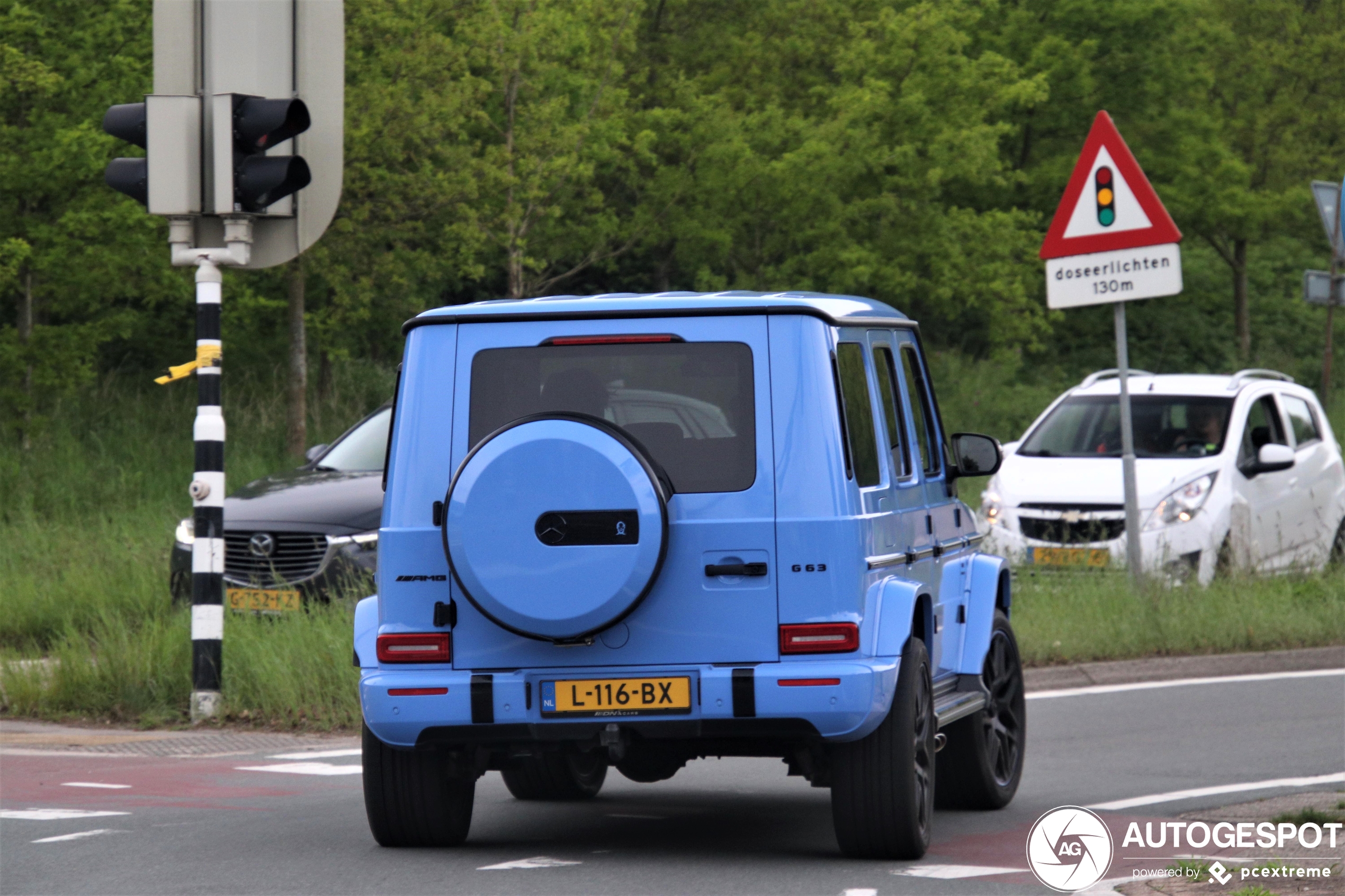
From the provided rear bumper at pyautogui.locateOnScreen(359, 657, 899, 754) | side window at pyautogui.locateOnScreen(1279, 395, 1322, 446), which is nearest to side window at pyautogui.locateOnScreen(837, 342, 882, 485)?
rear bumper at pyautogui.locateOnScreen(359, 657, 899, 754)

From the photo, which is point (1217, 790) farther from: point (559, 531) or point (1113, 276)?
point (1113, 276)

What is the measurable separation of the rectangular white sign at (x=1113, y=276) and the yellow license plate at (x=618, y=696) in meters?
7.15

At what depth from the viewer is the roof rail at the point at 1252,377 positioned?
16.0 m

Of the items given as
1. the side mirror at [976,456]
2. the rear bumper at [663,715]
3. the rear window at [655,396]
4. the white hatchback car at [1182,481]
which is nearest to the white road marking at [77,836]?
the rear bumper at [663,715]

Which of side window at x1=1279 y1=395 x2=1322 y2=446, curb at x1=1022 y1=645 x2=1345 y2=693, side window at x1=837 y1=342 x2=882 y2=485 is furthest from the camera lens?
side window at x1=1279 y1=395 x2=1322 y2=446

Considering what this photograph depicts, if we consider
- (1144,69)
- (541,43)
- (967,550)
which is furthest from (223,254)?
(1144,69)

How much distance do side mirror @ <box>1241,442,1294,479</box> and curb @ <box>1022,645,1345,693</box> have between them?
8.10ft

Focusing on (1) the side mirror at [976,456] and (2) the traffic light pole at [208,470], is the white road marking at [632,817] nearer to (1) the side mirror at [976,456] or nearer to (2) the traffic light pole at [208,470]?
(1) the side mirror at [976,456]

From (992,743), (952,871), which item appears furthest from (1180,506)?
(952,871)

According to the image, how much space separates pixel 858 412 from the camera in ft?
21.8

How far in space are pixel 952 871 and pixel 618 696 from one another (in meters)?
1.25

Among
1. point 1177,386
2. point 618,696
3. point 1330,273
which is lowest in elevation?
point 618,696

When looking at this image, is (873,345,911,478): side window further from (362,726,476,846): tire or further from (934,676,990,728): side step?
(362,726,476,846): tire

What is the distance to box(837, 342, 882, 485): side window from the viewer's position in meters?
6.46
